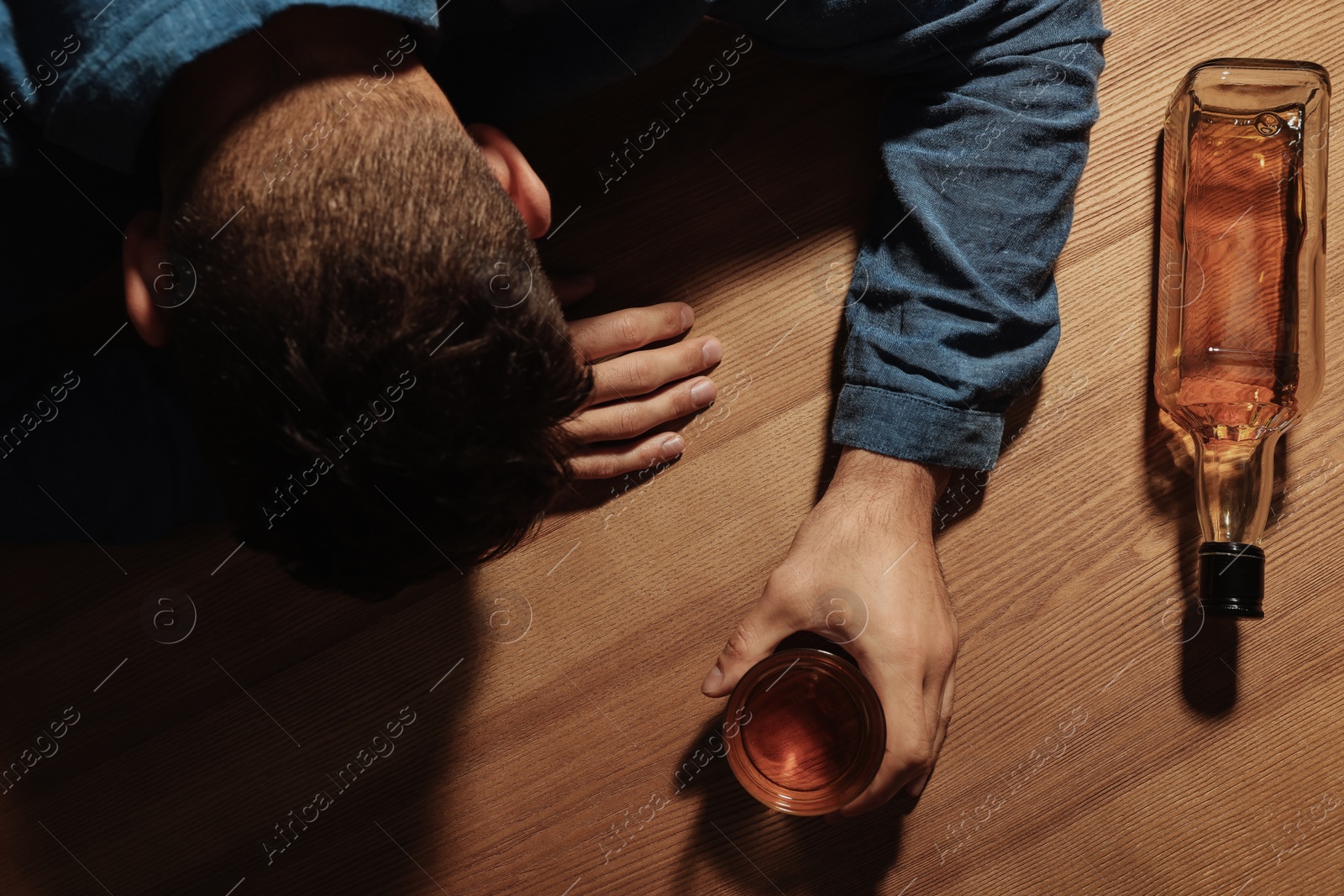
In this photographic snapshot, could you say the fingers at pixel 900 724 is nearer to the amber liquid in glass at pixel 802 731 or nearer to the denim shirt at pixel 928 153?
the amber liquid in glass at pixel 802 731

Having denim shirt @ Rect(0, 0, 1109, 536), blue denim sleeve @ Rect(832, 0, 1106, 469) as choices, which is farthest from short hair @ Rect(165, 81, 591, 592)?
blue denim sleeve @ Rect(832, 0, 1106, 469)

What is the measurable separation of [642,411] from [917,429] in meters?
0.20

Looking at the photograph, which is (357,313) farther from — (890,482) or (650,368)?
(890,482)

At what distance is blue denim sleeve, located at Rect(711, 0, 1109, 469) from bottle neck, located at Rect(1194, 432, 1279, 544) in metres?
0.15

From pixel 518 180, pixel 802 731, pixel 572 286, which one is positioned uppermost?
pixel 518 180

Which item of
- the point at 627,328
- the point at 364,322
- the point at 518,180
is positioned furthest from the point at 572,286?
the point at 364,322

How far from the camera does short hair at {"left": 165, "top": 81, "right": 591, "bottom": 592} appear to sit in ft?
1.27

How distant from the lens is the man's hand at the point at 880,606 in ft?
1.88

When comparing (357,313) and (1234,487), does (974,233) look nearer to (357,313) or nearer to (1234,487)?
(1234,487)

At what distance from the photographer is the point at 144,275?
451 mm

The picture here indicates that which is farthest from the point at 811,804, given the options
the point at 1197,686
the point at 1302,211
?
the point at 1302,211

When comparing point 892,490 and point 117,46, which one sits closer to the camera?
point 117,46

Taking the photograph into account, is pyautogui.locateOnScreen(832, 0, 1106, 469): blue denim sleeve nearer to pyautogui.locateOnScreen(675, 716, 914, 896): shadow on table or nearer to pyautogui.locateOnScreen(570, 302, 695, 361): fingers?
pyautogui.locateOnScreen(570, 302, 695, 361): fingers

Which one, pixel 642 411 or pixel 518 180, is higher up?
pixel 518 180
